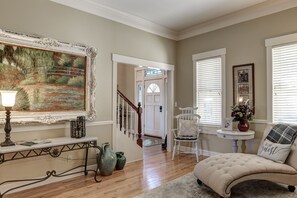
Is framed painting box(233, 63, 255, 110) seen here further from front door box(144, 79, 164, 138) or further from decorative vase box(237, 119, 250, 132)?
front door box(144, 79, 164, 138)

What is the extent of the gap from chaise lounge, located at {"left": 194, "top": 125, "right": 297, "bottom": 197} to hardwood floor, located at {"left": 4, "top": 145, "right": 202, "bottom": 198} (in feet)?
2.66

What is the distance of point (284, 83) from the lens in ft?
12.3

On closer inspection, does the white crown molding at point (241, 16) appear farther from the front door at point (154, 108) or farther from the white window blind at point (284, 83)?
the front door at point (154, 108)

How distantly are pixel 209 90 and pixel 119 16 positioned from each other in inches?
103

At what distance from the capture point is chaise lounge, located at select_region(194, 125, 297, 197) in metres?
2.46

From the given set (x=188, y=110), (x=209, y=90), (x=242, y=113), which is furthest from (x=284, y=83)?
(x=188, y=110)

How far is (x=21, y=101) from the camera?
2967mm

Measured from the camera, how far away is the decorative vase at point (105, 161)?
3.48m

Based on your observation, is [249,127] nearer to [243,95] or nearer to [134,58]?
[243,95]

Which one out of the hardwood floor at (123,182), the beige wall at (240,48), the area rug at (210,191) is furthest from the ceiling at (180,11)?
the area rug at (210,191)

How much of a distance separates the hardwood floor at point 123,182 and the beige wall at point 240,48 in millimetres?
1366

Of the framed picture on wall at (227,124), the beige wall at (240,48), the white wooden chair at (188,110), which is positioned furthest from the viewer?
the white wooden chair at (188,110)

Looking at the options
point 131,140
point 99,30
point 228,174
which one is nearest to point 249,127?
point 228,174

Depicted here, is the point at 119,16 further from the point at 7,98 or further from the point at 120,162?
the point at 120,162
